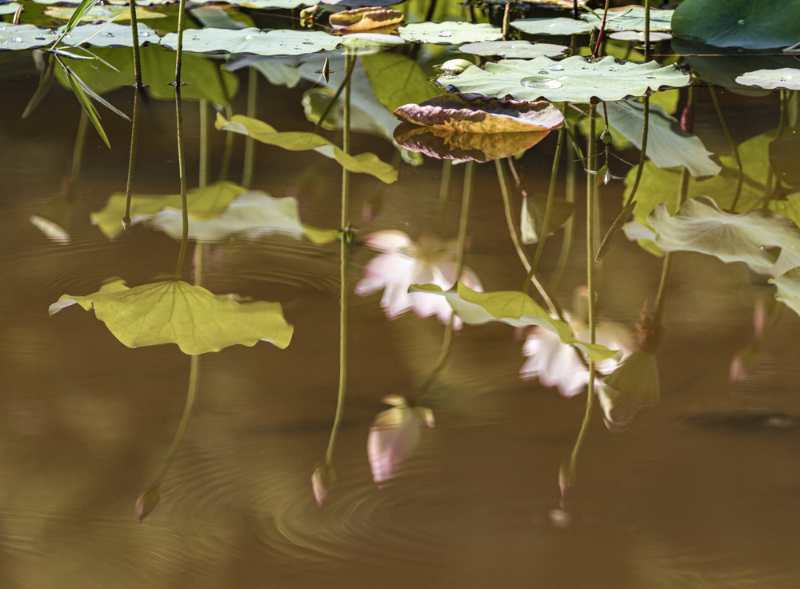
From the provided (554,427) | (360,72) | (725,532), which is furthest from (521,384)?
(360,72)

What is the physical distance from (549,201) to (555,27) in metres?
1.25

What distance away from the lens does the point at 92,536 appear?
0.70m

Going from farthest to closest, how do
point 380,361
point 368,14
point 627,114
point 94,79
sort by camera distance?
point 368,14, point 94,79, point 627,114, point 380,361

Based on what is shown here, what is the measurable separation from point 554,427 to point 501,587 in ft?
0.69

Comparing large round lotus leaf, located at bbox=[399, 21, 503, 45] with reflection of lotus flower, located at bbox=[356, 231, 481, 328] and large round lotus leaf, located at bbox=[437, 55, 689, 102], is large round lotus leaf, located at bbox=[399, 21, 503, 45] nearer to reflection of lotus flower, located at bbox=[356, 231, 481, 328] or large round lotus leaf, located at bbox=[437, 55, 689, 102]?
large round lotus leaf, located at bbox=[437, 55, 689, 102]

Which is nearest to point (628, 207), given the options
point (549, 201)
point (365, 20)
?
point (549, 201)

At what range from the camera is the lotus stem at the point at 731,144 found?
144 centimetres

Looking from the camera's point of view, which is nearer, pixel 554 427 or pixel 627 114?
pixel 554 427

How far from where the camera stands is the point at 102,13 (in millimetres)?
2816

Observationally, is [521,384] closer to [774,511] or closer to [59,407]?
[774,511]

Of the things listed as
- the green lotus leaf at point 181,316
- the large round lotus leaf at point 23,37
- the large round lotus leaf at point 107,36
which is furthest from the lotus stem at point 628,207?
the large round lotus leaf at point 23,37

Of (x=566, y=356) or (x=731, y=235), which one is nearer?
(x=566, y=356)

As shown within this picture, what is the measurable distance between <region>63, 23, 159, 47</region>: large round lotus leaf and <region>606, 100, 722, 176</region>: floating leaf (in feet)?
3.47

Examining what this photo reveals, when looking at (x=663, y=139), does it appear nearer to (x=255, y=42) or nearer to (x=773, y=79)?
(x=773, y=79)
